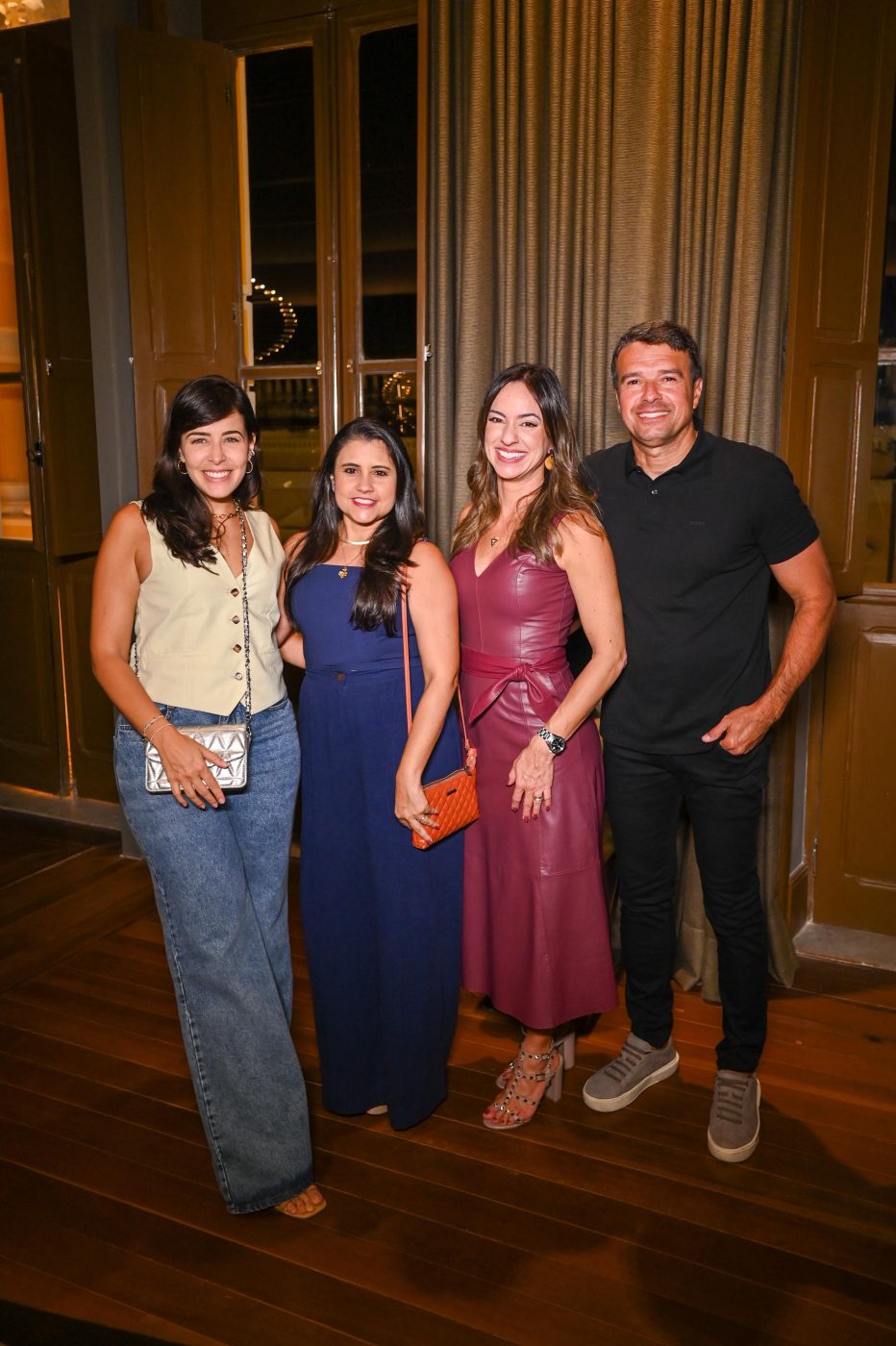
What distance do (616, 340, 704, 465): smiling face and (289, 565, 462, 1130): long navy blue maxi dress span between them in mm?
698

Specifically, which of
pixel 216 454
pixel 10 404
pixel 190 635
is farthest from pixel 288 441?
pixel 190 635

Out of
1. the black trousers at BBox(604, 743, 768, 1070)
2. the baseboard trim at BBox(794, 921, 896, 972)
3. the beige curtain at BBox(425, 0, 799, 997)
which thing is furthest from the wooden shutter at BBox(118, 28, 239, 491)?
the baseboard trim at BBox(794, 921, 896, 972)

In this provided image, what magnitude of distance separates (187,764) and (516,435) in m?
0.97

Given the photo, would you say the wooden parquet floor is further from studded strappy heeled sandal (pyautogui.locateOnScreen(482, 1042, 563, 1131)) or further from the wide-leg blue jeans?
the wide-leg blue jeans

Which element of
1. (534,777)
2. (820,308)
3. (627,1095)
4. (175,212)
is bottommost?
(627,1095)

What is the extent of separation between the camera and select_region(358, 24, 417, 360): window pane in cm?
388

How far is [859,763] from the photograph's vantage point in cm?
349

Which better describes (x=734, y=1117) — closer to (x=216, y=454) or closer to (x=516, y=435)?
(x=516, y=435)

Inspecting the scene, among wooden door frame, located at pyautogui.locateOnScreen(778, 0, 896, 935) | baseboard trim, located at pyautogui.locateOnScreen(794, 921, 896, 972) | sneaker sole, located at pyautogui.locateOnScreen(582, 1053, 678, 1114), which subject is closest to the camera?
sneaker sole, located at pyautogui.locateOnScreen(582, 1053, 678, 1114)

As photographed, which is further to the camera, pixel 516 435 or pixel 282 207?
pixel 282 207

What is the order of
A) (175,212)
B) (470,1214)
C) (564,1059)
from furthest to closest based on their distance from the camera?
(175,212) → (564,1059) → (470,1214)

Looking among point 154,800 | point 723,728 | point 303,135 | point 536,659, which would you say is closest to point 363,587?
point 536,659

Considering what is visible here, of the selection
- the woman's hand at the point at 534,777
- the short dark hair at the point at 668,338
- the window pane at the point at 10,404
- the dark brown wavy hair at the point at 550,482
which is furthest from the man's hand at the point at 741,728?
the window pane at the point at 10,404

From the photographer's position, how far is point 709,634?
2461 millimetres
